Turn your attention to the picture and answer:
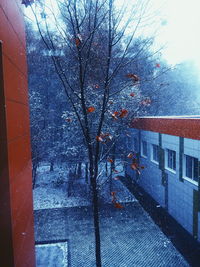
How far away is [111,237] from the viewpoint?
848 centimetres

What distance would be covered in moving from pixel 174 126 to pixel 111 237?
5.15 meters

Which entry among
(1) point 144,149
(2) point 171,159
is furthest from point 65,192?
(2) point 171,159

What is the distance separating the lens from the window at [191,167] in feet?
28.1

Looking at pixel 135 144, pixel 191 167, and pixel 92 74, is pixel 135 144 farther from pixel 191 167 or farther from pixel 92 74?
pixel 92 74

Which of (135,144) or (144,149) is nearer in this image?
(144,149)

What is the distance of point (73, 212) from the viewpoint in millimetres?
10789

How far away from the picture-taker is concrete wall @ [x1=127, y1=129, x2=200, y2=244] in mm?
8500

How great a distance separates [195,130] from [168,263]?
4.39 meters

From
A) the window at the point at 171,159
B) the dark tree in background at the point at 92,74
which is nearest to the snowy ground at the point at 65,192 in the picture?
the dark tree in background at the point at 92,74

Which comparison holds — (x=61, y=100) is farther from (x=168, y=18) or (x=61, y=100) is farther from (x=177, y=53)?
(x=168, y=18)

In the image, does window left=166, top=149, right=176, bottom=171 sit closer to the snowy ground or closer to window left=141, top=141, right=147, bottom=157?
the snowy ground

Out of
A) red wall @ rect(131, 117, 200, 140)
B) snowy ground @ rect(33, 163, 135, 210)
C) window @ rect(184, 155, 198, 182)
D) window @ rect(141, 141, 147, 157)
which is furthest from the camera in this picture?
window @ rect(141, 141, 147, 157)

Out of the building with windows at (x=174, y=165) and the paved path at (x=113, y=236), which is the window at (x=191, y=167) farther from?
the paved path at (x=113, y=236)

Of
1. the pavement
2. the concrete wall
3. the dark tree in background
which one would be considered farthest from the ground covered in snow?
the dark tree in background
